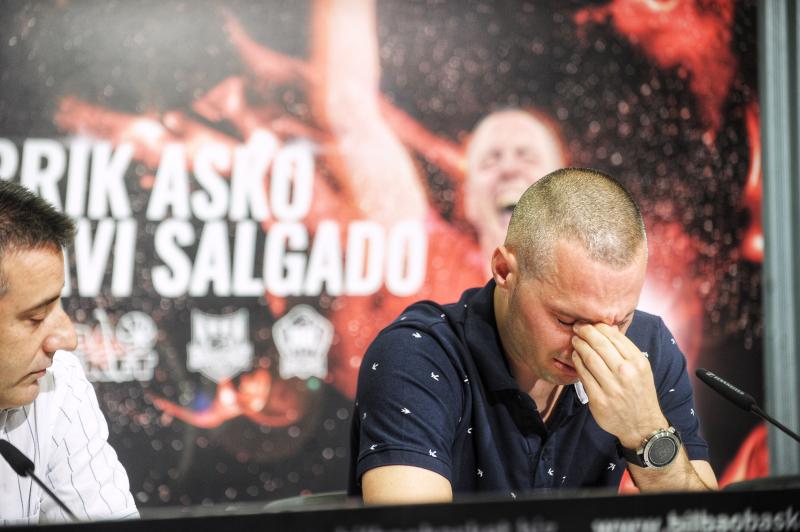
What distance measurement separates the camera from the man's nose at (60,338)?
1671 millimetres

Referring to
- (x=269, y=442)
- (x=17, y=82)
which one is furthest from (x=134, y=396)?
(x=17, y=82)

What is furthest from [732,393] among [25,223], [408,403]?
[25,223]

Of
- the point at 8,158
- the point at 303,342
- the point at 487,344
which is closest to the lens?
the point at 487,344

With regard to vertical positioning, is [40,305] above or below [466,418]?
Result: above

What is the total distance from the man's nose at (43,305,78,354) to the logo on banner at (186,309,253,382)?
1581 mm

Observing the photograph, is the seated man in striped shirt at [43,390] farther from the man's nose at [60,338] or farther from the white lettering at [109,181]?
the white lettering at [109,181]

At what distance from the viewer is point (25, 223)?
1647 millimetres

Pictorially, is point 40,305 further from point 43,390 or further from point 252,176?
point 252,176

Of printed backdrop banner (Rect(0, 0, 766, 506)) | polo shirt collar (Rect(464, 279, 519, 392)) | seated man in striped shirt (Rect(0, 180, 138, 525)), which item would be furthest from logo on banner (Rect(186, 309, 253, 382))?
polo shirt collar (Rect(464, 279, 519, 392))

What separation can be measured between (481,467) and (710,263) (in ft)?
7.11

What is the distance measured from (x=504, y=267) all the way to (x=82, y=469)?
946mm

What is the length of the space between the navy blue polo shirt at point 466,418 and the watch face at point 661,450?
0.61ft

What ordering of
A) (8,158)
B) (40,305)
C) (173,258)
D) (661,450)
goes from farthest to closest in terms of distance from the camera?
(173,258)
(8,158)
(661,450)
(40,305)

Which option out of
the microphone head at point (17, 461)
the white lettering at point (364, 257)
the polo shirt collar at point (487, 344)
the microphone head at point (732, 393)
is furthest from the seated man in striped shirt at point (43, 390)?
the white lettering at point (364, 257)
